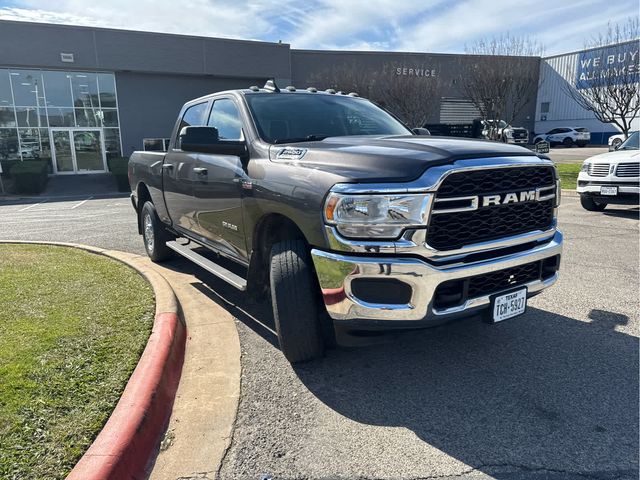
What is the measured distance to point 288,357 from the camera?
346 cm

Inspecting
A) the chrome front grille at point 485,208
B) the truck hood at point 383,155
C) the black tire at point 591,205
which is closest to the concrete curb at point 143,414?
the truck hood at point 383,155

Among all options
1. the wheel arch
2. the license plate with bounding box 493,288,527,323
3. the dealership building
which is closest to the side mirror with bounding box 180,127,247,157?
the wheel arch

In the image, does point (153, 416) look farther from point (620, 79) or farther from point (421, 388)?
point (620, 79)

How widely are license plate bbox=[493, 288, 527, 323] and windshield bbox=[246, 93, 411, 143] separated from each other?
1.91 meters

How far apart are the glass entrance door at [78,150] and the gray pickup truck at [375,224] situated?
26485 millimetres

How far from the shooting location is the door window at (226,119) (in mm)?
4395

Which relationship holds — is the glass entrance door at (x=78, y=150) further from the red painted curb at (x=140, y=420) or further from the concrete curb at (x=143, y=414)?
the red painted curb at (x=140, y=420)

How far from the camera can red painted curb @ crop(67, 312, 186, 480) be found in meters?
2.35

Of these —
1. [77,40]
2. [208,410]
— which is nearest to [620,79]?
[208,410]

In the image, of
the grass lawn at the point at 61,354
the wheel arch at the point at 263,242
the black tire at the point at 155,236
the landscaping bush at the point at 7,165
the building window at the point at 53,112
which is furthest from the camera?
the building window at the point at 53,112

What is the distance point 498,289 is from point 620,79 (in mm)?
20131

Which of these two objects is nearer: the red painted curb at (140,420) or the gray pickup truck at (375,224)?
the red painted curb at (140,420)

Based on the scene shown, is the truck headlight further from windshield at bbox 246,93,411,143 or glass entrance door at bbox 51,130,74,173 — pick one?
glass entrance door at bbox 51,130,74,173

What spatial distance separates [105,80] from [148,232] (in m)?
24.3
